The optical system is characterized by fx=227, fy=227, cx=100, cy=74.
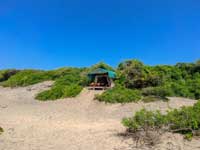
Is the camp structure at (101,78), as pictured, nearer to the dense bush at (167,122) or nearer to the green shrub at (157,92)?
the green shrub at (157,92)

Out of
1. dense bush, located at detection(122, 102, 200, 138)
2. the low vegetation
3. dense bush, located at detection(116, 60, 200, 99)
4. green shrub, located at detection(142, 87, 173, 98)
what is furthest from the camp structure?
dense bush, located at detection(122, 102, 200, 138)

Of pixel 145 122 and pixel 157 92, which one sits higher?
pixel 157 92

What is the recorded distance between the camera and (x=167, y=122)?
Answer: 718cm

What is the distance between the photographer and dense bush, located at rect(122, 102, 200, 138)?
6946mm

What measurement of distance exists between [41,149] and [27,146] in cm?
51

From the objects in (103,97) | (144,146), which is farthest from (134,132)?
(103,97)

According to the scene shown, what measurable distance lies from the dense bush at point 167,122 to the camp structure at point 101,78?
38.5 feet

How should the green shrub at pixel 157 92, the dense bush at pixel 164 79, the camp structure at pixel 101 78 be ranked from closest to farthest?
the green shrub at pixel 157 92 → the dense bush at pixel 164 79 → the camp structure at pixel 101 78

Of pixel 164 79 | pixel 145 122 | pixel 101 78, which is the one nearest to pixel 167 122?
pixel 145 122

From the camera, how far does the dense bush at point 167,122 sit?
695 centimetres

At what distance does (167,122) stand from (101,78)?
1361 cm

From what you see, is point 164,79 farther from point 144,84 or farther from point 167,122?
point 167,122

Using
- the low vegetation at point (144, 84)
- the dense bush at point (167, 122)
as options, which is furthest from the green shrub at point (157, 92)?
the dense bush at point (167, 122)

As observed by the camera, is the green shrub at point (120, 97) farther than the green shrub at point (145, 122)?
Yes
